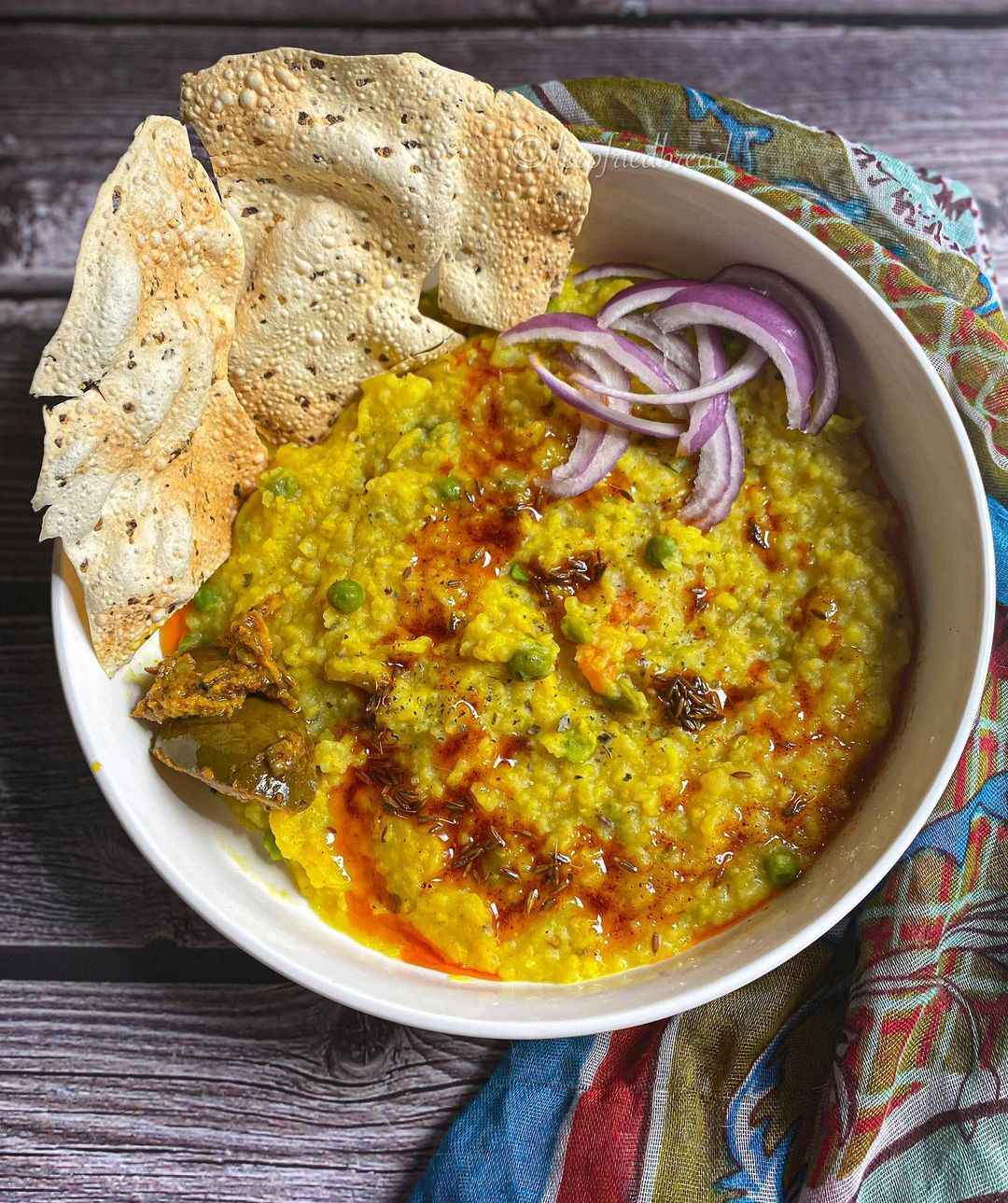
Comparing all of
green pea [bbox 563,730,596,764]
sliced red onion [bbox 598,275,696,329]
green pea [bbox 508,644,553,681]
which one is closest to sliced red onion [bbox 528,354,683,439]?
sliced red onion [bbox 598,275,696,329]

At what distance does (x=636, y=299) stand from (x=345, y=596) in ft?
4.88

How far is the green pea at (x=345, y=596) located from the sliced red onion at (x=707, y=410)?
1207mm

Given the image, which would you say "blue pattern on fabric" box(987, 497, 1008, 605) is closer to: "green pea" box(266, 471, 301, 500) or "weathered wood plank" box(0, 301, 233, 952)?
"green pea" box(266, 471, 301, 500)

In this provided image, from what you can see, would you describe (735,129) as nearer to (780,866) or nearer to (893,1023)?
(780,866)

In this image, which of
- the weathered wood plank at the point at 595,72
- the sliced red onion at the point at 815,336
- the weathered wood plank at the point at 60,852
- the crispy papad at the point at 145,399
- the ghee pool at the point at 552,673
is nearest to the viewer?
the crispy papad at the point at 145,399

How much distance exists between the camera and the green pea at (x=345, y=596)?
331 cm

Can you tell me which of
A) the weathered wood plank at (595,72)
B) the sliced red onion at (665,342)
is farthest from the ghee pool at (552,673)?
the weathered wood plank at (595,72)

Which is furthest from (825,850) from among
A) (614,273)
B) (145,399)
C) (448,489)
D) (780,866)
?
(145,399)

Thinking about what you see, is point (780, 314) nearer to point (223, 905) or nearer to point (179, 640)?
point (179, 640)

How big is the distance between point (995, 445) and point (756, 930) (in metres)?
1.90

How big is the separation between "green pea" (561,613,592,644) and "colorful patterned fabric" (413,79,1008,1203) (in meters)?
1.40

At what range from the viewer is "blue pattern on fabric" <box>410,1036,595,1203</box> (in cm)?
365

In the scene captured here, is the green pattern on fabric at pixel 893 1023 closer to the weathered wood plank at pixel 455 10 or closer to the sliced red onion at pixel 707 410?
the sliced red onion at pixel 707 410

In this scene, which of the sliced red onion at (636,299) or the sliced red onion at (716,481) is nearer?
the sliced red onion at (716,481)
